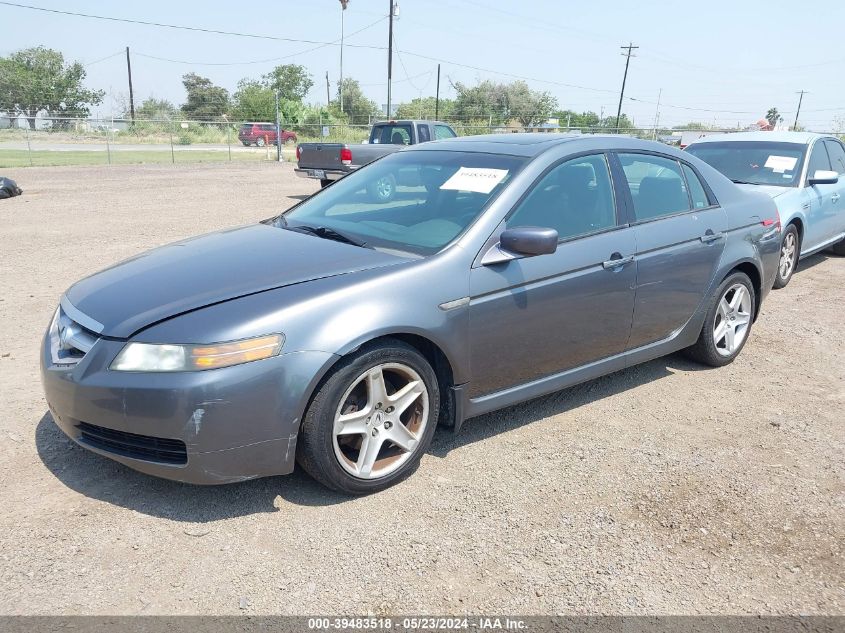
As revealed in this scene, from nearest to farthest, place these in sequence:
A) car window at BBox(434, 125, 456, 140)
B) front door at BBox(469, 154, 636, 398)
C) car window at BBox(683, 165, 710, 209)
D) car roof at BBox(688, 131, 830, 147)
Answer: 1. front door at BBox(469, 154, 636, 398)
2. car window at BBox(683, 165, 710, 209)
3. car roof at BBox(688, 131, 830, 147)
4. car window at BBox(434, 125, 456, 140)

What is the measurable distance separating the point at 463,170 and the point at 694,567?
2374 mm

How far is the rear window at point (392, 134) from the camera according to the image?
1513 centimetres

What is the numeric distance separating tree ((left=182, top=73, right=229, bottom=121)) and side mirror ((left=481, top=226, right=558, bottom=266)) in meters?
61.1

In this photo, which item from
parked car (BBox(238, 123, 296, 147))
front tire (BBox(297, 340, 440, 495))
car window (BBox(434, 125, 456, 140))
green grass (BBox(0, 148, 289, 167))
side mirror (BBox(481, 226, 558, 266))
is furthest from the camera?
parked car (BBox(238, 123, 296, 147))

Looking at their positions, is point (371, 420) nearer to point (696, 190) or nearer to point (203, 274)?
point (203, 274)

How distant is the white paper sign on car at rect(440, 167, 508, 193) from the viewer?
374 cm

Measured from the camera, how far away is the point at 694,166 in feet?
15.6

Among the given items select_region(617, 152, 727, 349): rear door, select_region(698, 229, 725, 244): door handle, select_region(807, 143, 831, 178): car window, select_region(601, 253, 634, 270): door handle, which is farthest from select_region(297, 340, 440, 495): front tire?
select_region(807, 143, 831, 178): car window

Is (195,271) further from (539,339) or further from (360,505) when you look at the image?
(539,339)

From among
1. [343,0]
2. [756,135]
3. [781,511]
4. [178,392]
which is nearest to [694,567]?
[781,511]

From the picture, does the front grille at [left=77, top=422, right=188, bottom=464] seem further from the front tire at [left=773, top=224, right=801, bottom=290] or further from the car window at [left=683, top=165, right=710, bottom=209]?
the front tire at [left=773, top=224, right=801, bottom=290]

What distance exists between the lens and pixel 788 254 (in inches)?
302

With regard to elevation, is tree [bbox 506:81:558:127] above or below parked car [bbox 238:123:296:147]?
above

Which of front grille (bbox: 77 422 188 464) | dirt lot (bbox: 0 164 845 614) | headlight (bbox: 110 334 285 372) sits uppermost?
headlight (bbox: 110 334 285 372)
